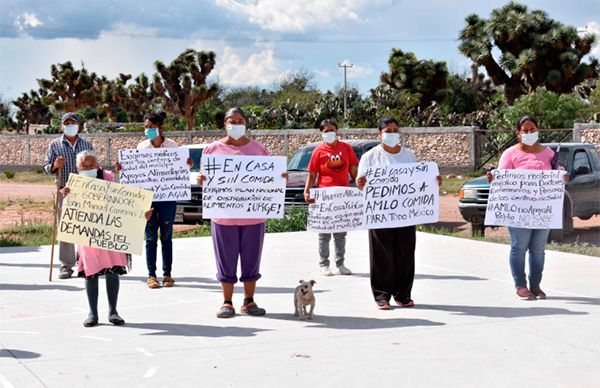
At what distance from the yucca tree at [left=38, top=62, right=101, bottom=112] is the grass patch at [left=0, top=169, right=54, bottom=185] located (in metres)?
31.3

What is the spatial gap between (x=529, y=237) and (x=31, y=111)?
381 feet

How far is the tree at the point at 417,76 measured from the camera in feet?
202

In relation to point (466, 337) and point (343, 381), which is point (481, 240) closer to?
point (466, 337)

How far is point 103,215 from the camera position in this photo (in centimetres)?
895

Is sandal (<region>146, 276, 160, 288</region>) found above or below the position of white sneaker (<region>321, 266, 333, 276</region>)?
below

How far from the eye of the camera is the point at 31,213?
27.5 metres

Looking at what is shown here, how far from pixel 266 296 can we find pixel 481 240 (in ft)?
20.4

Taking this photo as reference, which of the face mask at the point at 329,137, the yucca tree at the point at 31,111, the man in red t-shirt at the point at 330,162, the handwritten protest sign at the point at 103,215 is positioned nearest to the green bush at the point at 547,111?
the man in red t-shirt at the point at 330,162

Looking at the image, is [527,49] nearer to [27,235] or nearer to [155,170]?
[27,235]

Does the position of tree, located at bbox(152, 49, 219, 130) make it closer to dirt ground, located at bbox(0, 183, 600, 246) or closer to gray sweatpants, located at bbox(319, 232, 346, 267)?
dirt ground, located at bbox(0, 183, 600, 246)

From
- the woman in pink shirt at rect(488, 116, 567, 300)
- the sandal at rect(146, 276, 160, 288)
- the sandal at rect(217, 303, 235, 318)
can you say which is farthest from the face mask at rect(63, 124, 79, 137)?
the woman in pink shirt at rect(488, 116, 567, 300)

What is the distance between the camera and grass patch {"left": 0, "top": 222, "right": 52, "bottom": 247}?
16359 mm

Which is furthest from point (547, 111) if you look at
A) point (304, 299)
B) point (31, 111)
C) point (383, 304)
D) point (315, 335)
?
point (31, 111)

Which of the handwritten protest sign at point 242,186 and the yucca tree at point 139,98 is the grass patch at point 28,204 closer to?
the handwritten protest sign at point 242,186
